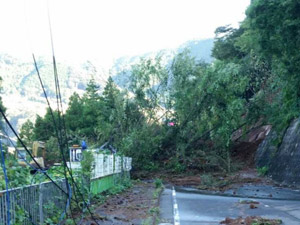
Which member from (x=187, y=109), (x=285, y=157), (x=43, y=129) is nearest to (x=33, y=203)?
(x=285, y=157)

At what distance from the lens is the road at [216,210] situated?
1193cm

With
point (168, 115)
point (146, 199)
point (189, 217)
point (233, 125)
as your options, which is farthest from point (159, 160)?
point (189, 217)

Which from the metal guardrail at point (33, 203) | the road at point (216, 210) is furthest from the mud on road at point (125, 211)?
the metal guardrail at point (33, 203)

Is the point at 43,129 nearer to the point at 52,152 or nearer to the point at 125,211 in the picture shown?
the point at 52,152

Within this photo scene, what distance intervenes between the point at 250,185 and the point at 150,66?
1352cm

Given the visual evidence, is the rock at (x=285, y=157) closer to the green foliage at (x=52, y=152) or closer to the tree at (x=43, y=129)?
the green foliage at (x=52, y=152)

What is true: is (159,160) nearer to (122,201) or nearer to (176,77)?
(176,77)

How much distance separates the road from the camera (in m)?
11.9

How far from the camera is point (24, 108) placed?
136 m

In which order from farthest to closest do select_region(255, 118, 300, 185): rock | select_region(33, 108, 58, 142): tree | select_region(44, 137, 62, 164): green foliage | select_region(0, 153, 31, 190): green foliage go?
select_region(33, 108, 58, 142): tree
select_region(44, 137, 62, 164): green foliage
select_region(255, 118, 300, 185): rock
select_region(0, 153, 31, 190): green foliage

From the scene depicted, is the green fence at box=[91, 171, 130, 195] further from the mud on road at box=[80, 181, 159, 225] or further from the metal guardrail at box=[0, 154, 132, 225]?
the metal guardrail at box=[0, 154, 132, 225]

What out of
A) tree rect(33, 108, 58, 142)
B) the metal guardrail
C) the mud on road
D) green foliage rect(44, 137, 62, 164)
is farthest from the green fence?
tree rect(33, 108, 58, 142)

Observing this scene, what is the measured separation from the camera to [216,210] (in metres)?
14.1

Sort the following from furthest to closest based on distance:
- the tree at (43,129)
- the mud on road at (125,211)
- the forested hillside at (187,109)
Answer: the tree at (43,129) → the forested hillside at (187,109) → the mud on road at (125,211)
